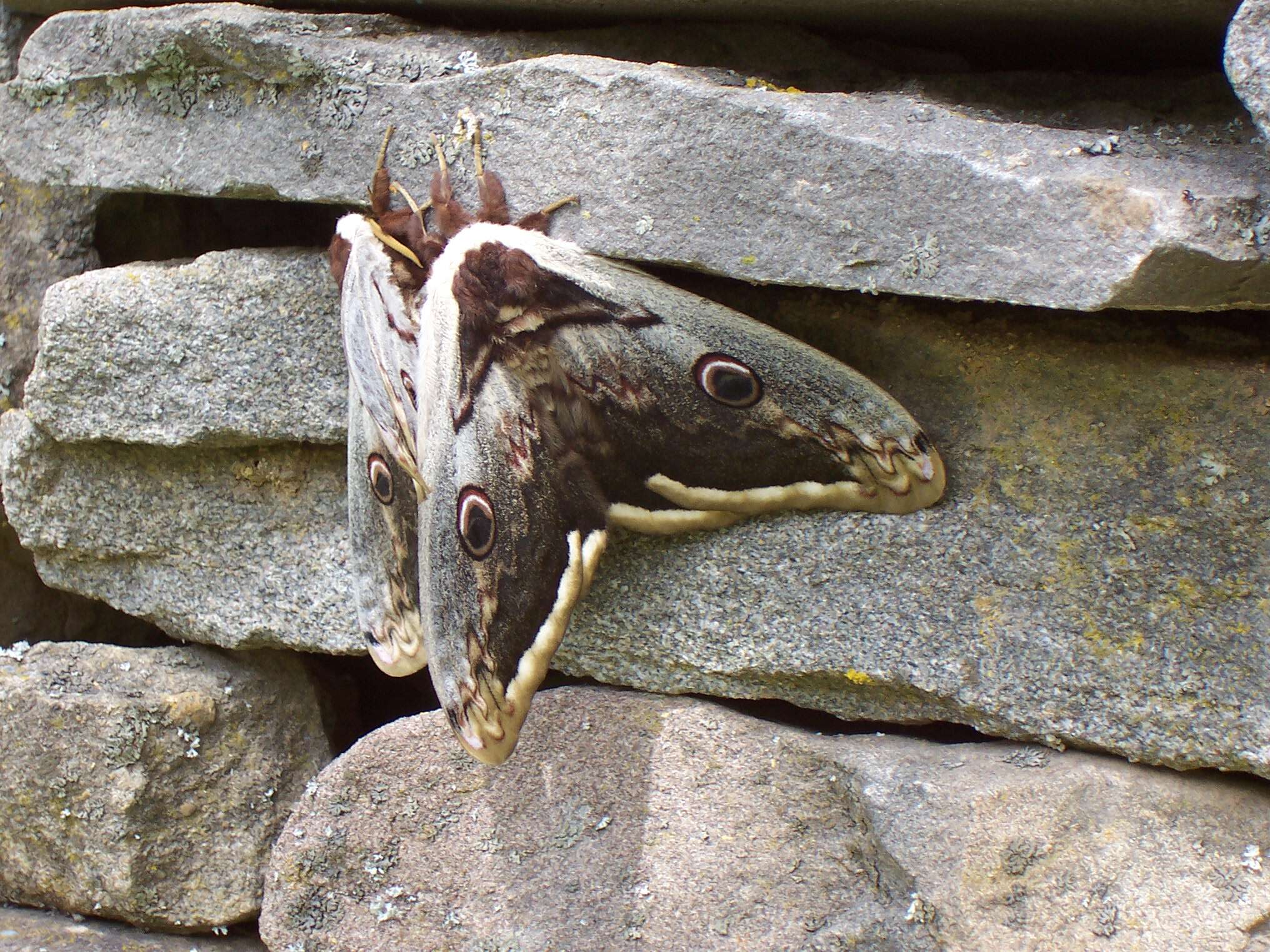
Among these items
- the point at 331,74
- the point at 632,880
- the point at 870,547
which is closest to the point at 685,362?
the point at 870,547

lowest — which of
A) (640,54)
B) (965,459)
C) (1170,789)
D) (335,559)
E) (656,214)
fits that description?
(335,559)

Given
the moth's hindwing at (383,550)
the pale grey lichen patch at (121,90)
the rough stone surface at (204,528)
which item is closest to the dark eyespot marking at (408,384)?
the moth's hindwing at (383,550)

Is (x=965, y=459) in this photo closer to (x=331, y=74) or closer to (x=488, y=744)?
(x=488, y=744)

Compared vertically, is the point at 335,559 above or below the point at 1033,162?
below

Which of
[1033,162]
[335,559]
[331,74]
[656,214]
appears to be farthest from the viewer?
[335,559]

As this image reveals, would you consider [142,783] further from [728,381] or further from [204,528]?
[728,381]

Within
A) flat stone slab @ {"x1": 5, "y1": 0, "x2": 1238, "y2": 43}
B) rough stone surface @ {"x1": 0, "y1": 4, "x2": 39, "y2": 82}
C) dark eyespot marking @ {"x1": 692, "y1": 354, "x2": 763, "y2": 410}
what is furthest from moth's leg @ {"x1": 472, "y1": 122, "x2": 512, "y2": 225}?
rough stone surface @ {"x1": 0, "y1": 4, "x2": 39, "y2": 82}
